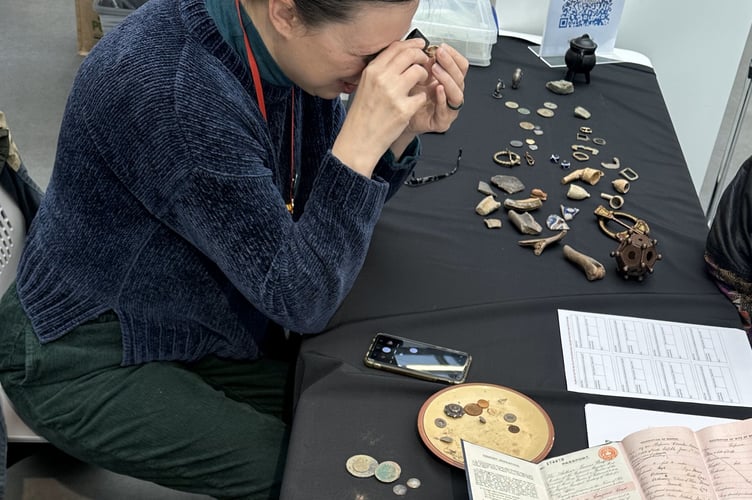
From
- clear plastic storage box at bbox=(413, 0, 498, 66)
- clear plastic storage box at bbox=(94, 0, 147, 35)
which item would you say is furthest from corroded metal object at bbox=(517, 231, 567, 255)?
clear plastic storage box at bbox=(94, 0, 147, 35)

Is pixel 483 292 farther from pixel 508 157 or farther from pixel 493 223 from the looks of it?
pixel 508 157

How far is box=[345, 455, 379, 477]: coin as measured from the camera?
0.99m

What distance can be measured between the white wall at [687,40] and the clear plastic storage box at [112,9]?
1619 millimetres

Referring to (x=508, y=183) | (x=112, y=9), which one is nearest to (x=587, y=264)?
(x=508, y=183)

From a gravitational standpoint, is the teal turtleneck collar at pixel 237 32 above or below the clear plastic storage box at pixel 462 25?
above

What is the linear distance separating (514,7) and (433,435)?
176 cm

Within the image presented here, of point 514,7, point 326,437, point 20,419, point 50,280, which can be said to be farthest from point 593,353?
point 514,7

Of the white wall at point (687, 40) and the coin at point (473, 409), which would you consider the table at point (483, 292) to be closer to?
the coin at point (473, 409)

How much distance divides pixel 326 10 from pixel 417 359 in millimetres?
502

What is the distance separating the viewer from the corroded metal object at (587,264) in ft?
4.60

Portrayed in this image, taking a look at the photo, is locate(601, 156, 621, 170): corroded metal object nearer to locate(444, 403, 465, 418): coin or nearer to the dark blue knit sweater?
the dark blue knit sweater

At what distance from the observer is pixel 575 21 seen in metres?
2.28

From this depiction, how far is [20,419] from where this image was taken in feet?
4.63

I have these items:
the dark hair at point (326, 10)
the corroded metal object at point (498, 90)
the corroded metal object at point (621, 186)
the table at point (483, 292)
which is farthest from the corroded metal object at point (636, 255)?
the corroded metal object at point (498, 90)
